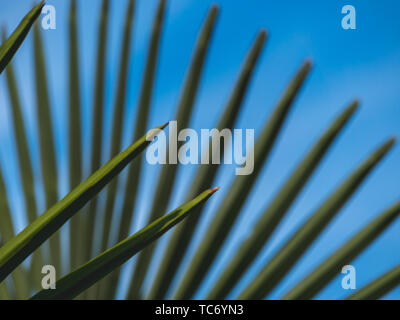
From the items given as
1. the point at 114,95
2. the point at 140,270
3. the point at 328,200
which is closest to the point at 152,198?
the point at 140,270

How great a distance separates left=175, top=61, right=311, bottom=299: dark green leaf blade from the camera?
33.5 inches

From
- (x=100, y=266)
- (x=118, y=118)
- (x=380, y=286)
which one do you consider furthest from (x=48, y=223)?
(x=118, y=118)

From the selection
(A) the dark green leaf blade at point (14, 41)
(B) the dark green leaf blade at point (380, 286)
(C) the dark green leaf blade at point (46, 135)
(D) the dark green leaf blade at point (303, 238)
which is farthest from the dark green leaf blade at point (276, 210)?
(A) the dark green leaf blade at point (14, 41)

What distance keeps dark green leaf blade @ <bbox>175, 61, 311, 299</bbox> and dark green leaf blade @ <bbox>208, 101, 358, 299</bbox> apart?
0.04 meters

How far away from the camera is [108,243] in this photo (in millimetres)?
1065

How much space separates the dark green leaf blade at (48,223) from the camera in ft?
1.21

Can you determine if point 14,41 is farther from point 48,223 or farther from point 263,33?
point 263,33

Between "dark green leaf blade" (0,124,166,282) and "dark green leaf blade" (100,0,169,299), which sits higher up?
"dark green leaf blade" (100,0,169,299)

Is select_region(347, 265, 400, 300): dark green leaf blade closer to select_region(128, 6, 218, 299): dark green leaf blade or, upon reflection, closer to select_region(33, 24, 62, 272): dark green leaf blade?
select_region(128, 6, 218, 299): dark green leaf blade

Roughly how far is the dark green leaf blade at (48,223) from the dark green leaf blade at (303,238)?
1.65ft

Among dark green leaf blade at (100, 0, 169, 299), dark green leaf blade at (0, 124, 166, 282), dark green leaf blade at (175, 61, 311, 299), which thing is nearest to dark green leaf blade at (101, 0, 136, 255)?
dark green leaf blade at (100, 0, 169, 299)

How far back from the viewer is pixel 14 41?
0.47 metres
